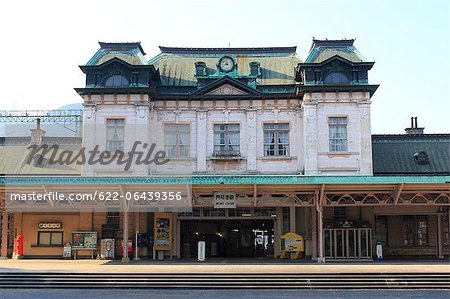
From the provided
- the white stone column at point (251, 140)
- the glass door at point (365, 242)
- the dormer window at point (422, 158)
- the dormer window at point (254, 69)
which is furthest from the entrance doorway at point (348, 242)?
the dormer window at point (254, 69)

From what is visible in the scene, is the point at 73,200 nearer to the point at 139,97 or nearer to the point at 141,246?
the point at 141,246

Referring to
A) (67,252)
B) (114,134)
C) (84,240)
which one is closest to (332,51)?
(114,134)

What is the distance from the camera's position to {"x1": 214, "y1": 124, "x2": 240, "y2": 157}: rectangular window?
32.8 metres

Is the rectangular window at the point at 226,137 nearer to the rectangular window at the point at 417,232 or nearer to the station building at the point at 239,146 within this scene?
the station building at the point at 239,146

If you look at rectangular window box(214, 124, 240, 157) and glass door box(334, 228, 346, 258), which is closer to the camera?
glass door box(334, 228, 346, 258)

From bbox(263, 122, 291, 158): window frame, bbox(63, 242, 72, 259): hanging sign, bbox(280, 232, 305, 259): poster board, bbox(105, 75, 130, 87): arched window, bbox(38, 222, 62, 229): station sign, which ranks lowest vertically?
bbox(63, 242, 72, 259): hanging sign

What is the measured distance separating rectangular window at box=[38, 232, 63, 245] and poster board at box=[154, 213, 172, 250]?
5.08 metres

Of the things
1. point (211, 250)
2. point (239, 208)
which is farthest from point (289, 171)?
point (211, 250)

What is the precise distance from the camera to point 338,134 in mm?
32125

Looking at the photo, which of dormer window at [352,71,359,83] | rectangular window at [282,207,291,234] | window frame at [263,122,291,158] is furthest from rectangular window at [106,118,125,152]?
dormer window at [352,71,359,83]

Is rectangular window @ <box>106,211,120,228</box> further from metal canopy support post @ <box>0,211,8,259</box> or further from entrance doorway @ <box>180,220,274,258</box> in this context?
metal canopy support post @ <box>0,211,8,259</box>

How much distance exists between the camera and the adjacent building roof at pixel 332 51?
33.0m

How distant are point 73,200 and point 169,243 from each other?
16.8 ft

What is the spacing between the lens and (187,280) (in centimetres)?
2112
